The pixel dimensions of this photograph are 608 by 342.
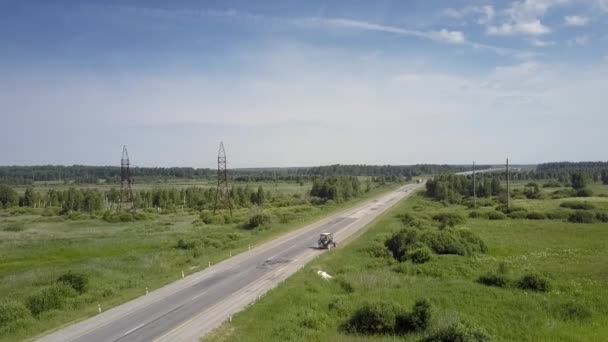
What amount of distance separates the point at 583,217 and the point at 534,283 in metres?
46.4

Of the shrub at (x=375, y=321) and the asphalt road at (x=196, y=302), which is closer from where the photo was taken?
the shrub at (x=375, y=321)

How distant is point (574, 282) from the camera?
94.0ft

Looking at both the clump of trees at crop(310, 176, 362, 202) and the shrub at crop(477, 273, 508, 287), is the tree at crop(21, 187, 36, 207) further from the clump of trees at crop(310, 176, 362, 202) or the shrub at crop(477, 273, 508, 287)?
the shrub at crop(477, 273, 508, 287)

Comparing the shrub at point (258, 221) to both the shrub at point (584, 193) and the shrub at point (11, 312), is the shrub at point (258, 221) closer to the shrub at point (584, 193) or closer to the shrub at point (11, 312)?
the shrub at point (11, 312)

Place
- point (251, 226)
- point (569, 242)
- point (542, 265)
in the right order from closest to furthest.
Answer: point (542, 265), point (569, 242), point (251, 226)

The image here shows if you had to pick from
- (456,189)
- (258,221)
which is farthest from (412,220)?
(456,189)

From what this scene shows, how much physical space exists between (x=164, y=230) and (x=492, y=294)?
56800 millimetres

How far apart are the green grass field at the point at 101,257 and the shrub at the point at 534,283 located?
83.3 ft

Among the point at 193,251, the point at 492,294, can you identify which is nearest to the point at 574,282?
the point at 492,294

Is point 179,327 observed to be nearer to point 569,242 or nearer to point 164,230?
point 569,242

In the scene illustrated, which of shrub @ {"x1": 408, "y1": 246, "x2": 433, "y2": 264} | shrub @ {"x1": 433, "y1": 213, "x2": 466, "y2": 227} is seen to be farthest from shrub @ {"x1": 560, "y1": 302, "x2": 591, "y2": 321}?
shrub @ {"x1": 433, "y1": 213, "x2": 466, "y2": 227}

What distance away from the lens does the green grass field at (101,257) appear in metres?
28.4

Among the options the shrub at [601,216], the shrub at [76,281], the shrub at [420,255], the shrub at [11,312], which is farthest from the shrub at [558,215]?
the shrub at [11,312]

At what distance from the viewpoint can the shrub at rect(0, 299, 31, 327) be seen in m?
24.3
